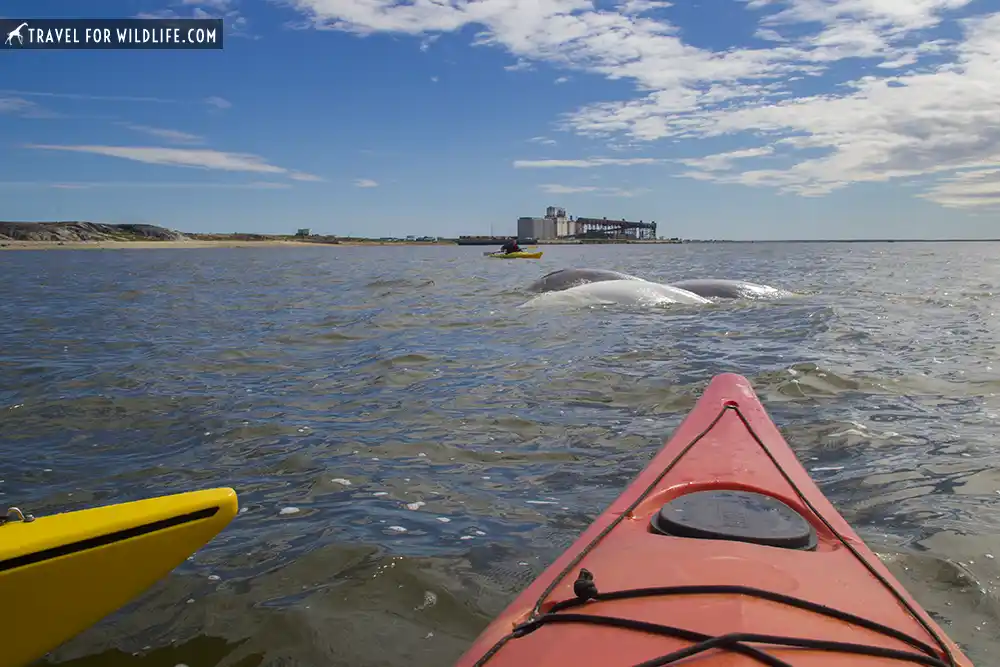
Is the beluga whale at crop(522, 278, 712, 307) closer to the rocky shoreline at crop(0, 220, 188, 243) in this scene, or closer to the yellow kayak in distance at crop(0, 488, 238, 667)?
the yellow kayak in distance at crop(0, 488, 238, 667)

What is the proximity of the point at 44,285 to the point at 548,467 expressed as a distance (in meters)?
29.1

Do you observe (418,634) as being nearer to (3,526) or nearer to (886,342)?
(3,526)

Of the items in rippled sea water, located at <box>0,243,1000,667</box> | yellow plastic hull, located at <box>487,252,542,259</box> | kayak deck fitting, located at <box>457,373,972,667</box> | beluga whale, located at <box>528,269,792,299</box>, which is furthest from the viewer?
yellow plastic hull, located at <box>487,252,542,259</box>

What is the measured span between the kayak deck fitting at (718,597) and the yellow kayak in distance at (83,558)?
1.45m

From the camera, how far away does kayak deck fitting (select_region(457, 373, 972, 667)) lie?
1.86m

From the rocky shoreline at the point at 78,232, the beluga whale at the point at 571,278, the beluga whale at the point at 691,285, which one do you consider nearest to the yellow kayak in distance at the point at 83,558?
the beluga whale at the point at 691,285

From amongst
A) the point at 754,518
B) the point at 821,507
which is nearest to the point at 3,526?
the point at 754,518

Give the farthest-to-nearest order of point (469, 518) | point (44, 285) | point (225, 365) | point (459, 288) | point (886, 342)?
point (44, 285) < point (459, 288) < point (886, 342) < point (225, 365) < point (469, 518)

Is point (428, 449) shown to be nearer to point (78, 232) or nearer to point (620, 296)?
point (620, 296)

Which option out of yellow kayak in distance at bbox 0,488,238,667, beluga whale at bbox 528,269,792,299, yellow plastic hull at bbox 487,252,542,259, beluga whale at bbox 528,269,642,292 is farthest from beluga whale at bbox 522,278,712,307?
yellow plastic hull at bbox 487,252,542,259

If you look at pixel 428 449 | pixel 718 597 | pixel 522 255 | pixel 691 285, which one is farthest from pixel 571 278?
pixel 522 255

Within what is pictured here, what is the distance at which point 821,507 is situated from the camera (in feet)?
9.69

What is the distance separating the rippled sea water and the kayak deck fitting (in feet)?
3.22

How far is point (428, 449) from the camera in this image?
5.88 meters
